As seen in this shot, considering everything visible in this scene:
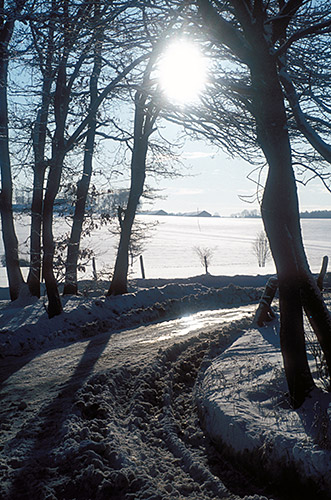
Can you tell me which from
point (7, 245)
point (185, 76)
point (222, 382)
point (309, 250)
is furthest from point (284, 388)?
point (309, 250)

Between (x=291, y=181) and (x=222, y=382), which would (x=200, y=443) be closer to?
(x=222, y=382)

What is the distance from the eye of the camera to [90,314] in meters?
10.6

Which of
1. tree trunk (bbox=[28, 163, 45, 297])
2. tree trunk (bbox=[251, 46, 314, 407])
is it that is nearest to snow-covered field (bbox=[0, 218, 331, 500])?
tree trunk (bbox=[251, 46, 314, 407])

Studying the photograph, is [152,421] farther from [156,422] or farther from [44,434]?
[44,434]

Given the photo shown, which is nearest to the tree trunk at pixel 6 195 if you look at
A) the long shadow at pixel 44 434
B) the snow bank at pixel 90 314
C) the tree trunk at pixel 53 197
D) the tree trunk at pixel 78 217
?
the snow bank at pixel 90 314

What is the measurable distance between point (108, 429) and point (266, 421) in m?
1.62

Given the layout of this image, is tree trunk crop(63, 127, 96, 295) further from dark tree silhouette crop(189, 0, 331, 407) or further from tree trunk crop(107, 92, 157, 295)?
dark tree silhouette crop(189, 0, 331, 407)

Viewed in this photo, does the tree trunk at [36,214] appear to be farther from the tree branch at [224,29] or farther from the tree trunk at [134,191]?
the tree branch at [224,29]

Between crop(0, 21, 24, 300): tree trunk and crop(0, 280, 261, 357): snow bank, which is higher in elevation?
crop(0, 21, 24, 300): tree trunk

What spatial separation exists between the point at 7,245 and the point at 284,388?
10.5 m

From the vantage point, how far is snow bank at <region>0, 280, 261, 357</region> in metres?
8.71

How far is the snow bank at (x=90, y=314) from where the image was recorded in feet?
28.6

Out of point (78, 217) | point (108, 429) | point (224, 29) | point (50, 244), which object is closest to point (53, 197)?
point (50, 244)

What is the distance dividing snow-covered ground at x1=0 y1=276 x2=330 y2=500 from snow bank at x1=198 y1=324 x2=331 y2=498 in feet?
0.03
